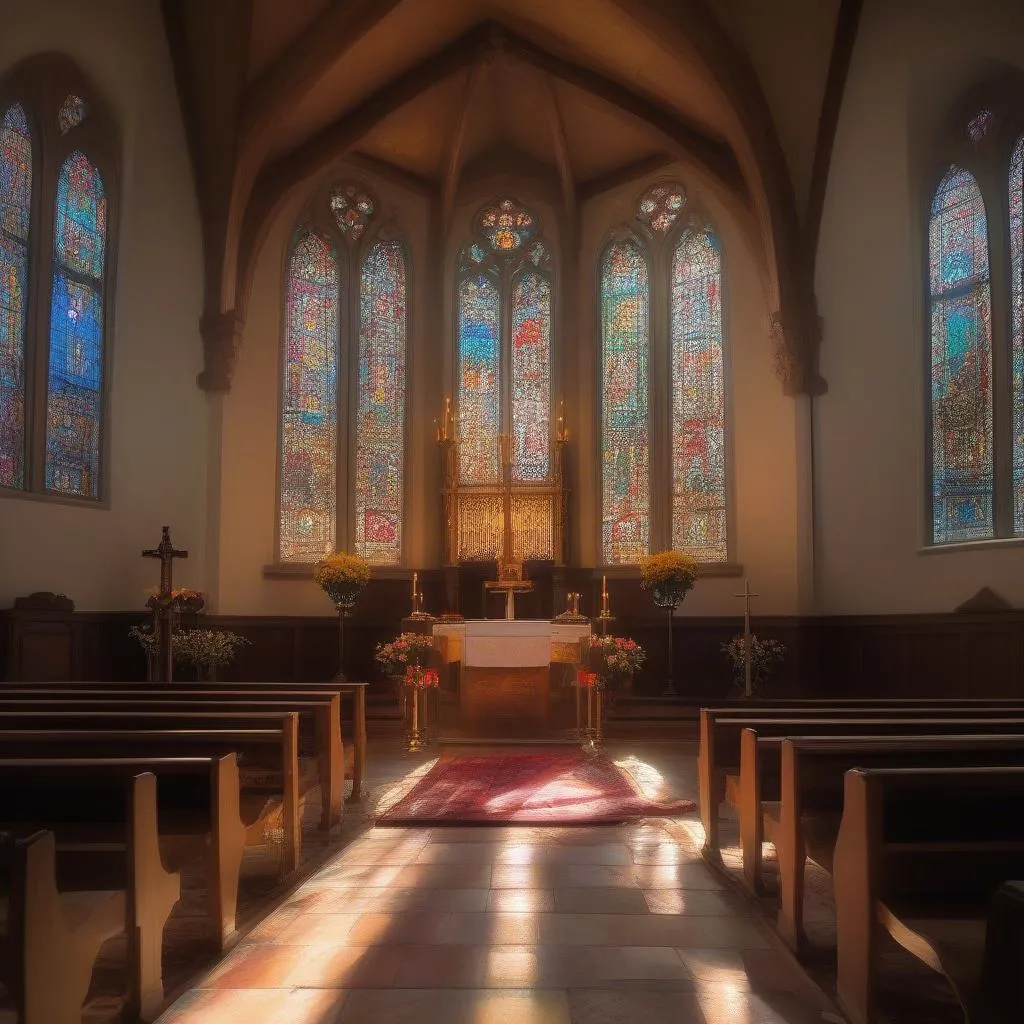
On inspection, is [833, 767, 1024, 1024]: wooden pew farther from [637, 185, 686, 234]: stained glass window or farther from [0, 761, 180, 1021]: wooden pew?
[637, 185, 686, 234]: stained glass window

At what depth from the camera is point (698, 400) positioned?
573 inches

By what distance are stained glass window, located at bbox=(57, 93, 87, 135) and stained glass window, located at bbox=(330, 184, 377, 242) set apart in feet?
14.1

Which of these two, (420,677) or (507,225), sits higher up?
(507,225)

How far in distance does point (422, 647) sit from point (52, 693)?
4.64 m

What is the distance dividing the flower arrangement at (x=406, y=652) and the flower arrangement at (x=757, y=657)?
414cm

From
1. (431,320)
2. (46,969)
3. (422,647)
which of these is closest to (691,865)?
(46,969)

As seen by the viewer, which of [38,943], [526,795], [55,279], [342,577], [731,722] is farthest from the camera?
[342,577]

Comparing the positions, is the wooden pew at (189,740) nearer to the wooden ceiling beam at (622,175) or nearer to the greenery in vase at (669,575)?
the greenery in vase at (669,575)

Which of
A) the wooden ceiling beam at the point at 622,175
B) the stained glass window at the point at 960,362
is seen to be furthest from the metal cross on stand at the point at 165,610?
the wooden ceiling beam at the point at 622,175

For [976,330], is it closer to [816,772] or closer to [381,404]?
[381,404]

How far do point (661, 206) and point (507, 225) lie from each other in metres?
2.44

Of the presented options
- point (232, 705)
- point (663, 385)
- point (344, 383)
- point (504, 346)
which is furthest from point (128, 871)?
point (504, 346)

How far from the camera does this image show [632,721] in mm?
11516

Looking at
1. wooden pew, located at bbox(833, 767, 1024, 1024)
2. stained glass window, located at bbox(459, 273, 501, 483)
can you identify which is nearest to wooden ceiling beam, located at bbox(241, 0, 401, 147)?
stained glass window, located at bbox(459, 273, 501, 483)
